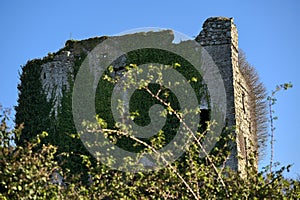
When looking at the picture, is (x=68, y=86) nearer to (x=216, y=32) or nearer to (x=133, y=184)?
(x=216, y=32)

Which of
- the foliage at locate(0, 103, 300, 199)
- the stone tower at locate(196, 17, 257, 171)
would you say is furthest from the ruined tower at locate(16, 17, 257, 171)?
the foliage at locate(0, 103, 300, 199)

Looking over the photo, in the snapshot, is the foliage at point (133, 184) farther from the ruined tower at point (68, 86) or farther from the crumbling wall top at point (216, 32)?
the crumbling wall top at point (216, 32)

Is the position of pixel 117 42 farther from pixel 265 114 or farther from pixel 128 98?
pixel 265 114

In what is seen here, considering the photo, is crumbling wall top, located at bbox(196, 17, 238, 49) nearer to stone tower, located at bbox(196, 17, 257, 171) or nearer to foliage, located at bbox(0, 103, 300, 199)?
stone tower, located at bbox(196, 17, 257, 171)

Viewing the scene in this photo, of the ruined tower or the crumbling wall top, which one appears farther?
the crumbling wall top

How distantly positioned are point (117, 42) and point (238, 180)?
6.74m

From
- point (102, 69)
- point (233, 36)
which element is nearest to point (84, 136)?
point (102, 69)

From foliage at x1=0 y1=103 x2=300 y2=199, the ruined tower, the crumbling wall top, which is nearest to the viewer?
foliage at x1=0 y1=103 x2=300 y2=199

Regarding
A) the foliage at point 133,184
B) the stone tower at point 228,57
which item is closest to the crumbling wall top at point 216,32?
the stone tower at point 228,57

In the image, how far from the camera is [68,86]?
14.5 metres

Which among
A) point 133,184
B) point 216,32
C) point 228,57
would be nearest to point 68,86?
point 216,32

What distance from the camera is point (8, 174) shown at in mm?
7570

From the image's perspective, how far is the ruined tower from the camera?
1353 centimetres

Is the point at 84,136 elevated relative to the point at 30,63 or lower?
lower
